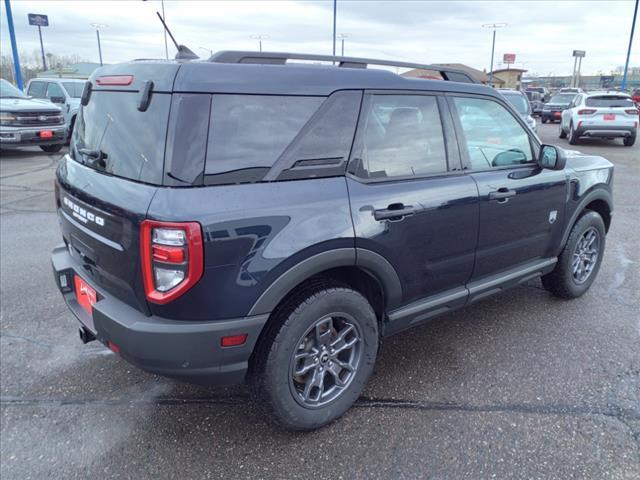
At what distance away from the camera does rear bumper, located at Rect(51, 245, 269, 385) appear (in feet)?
7.13

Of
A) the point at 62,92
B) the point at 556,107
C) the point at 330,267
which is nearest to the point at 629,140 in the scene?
the point at 556,107

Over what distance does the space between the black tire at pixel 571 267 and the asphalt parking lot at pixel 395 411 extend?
162 millimetres

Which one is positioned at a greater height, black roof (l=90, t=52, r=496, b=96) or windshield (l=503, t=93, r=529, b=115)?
black roof (l=90, t=52, r=496, b=96)

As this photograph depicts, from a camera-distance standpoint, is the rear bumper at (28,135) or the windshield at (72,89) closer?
the rear bumper at (28,135)

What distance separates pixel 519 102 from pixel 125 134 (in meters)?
13.0

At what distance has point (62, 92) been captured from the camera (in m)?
15.1

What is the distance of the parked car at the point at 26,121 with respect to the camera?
463 inches

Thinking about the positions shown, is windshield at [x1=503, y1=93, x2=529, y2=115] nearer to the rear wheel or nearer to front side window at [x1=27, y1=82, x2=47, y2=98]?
the rear wheel

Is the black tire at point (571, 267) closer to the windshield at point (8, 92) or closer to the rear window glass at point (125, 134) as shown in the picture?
the rear window glass at point (125, 134)

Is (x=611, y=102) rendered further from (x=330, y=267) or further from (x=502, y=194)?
(x=330, y=267)

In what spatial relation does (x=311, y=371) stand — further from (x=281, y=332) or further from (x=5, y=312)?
(x=5, y=312)

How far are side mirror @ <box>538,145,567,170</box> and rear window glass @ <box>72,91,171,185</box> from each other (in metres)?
2.68

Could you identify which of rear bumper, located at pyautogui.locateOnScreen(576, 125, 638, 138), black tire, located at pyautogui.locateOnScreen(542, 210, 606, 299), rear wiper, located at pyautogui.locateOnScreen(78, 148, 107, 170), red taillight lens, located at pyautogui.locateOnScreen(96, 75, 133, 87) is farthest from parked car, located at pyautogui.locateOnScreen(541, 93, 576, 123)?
rear wiper, located at pyautogui.locateOnScreen(78, 148, 107, 170)

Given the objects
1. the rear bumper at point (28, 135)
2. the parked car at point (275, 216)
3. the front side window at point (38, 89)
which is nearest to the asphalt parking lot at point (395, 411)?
the parked car at point (275, 216)
